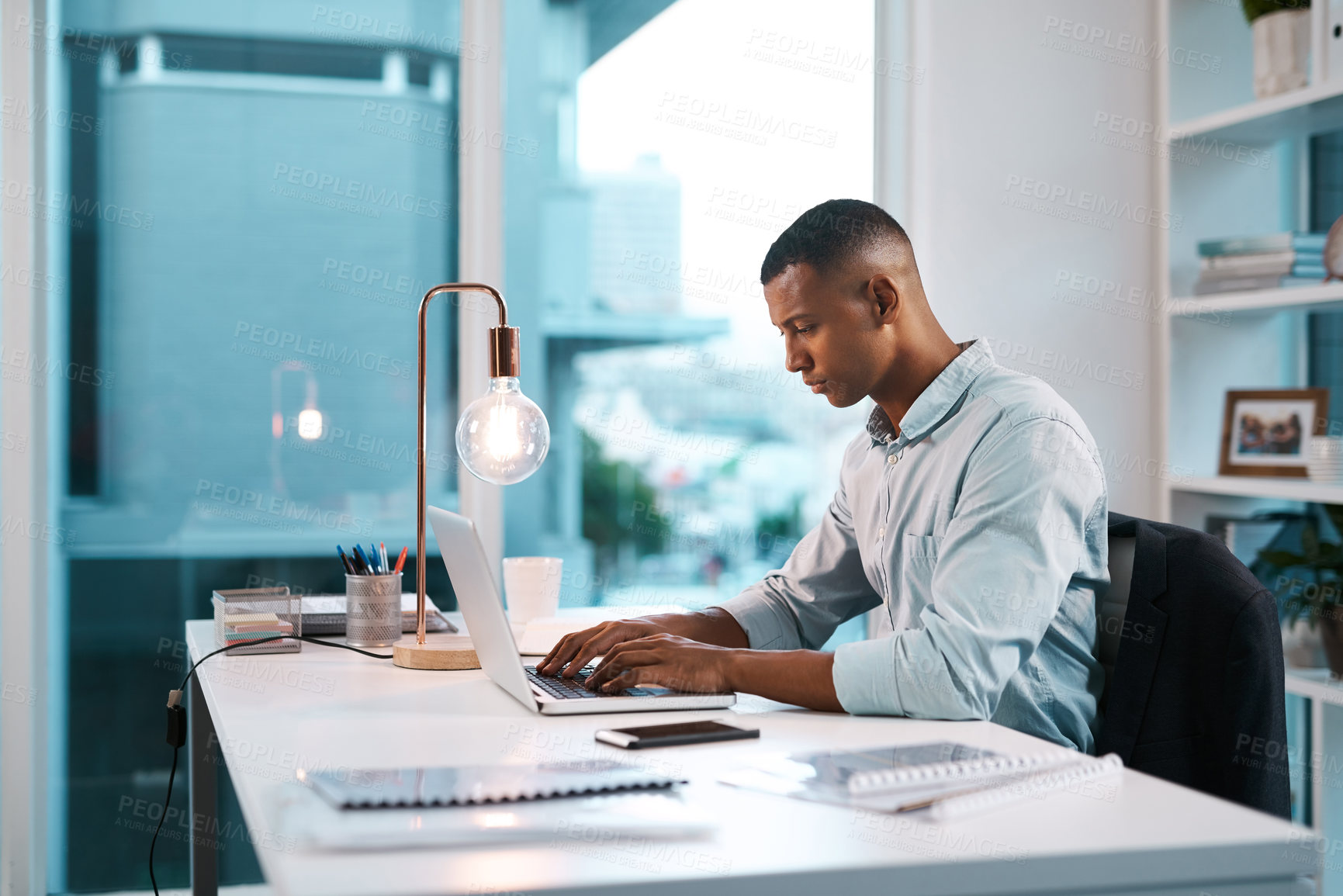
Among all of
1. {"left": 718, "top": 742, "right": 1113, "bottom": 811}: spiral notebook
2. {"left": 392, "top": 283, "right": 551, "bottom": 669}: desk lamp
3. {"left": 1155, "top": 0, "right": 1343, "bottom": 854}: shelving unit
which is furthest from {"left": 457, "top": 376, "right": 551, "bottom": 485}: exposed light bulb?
{"left": 1155, "top": 0, "right": 1343, "bottom": 854}: shelving unit

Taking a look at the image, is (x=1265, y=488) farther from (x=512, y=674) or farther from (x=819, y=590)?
(x=512, y=674)

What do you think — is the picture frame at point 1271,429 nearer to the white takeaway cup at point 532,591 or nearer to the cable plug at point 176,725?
the white takeaway cup at point 532,591

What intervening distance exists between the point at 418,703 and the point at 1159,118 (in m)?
2.48

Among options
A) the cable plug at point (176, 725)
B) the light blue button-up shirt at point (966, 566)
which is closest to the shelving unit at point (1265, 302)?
the light blue button-up shirt at point (966, 566)

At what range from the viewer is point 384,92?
2783 mm

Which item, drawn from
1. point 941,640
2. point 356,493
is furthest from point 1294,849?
point 356,493

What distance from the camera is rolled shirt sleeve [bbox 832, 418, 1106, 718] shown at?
130cm

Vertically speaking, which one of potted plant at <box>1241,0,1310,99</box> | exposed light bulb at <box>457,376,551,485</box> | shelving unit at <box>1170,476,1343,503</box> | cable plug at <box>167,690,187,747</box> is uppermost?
potted plant at <box>1241,0,1310,99</box>

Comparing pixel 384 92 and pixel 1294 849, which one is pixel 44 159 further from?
pixel 1294 849

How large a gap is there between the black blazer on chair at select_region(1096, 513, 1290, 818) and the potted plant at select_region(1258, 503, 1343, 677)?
1.18 metres

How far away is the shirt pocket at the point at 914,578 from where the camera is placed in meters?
1.60

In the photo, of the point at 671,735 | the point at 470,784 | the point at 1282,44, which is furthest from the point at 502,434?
the point at 1282,44

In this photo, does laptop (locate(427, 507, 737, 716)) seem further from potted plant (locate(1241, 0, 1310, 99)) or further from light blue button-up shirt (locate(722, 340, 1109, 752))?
potted plant (locate(1241, 0, 1310, 99))

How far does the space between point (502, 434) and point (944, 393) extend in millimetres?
642
